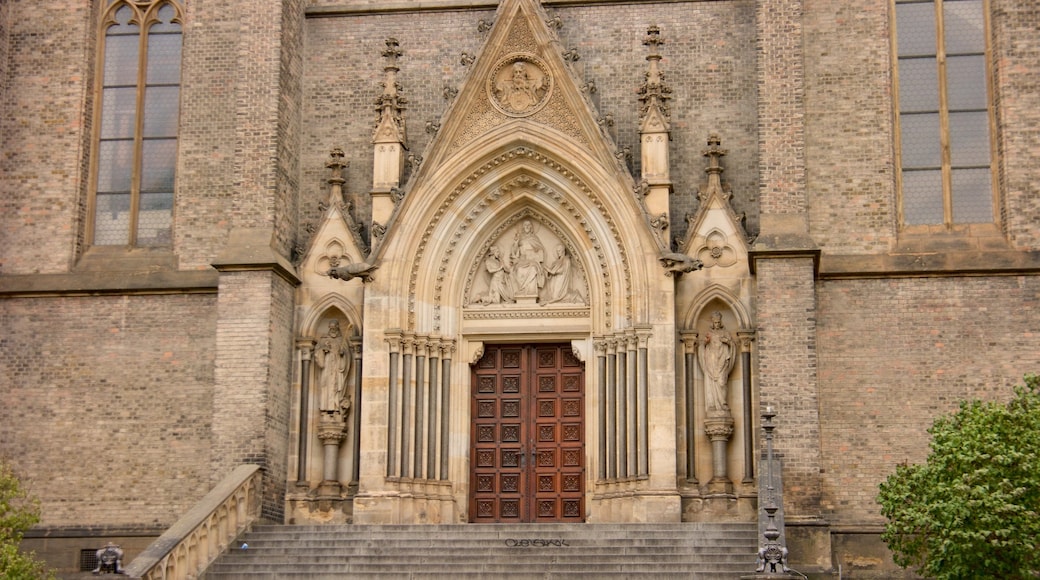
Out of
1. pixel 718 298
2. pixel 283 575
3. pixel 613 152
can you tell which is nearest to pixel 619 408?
pixel 718 298

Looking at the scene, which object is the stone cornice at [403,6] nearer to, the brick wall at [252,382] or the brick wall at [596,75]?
the brick wall at [596,75]

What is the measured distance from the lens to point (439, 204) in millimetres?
24812

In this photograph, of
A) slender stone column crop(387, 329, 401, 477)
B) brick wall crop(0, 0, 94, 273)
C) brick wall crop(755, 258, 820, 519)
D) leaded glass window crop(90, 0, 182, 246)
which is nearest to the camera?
brick wall crop(755, 258, 820, 519)

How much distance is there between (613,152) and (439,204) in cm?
276

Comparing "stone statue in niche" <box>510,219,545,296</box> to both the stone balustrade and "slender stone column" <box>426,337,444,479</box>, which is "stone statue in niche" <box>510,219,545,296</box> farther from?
the stone balustrade

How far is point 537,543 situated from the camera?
70.1ft

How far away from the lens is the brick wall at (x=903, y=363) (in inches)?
909

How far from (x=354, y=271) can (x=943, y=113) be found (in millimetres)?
9145

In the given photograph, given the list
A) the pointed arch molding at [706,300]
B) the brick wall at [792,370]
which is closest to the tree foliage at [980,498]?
the brick wall at [792,370]

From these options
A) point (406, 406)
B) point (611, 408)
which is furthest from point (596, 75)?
point (406, 406)

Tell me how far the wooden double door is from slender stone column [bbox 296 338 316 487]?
8.11 ft

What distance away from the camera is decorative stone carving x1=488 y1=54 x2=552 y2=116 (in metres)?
24.9

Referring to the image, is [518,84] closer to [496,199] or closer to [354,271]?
[496,199]

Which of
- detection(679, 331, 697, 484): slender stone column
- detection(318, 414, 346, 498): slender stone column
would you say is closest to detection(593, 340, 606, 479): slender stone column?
detection(679, 331, 697, 484): slender stone column
